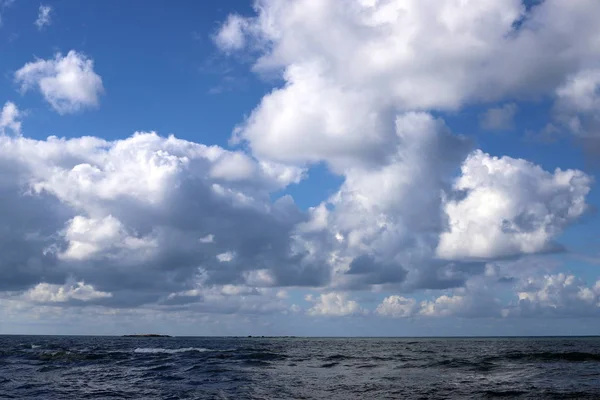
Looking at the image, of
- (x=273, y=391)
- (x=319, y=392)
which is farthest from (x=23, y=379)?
(x=319, y=392)

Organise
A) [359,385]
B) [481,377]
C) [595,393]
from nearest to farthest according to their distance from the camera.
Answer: [595,393]
[359,385]
[481,377]

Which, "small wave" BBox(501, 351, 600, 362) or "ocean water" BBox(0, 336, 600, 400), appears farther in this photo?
"small wave" BBox(501, 351, 600, 362)

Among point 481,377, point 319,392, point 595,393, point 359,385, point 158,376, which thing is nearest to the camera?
point 595,393

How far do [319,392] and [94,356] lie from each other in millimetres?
51116

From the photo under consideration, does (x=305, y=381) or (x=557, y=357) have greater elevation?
(x=305, y=381)

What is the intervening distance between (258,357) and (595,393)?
50258 mm

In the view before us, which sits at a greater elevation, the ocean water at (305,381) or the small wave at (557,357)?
the ocean water at (305,381)

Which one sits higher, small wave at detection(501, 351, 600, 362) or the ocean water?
the ocean water

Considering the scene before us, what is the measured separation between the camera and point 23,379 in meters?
46.5

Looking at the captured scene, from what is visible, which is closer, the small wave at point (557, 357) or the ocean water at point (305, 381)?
the ocean water at point (305, 381)

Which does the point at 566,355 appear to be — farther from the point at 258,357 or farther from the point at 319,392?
the point at 319,392

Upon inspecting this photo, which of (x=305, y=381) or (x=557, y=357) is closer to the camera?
(x=305, y=381)

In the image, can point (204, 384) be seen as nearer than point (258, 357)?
→ Yes

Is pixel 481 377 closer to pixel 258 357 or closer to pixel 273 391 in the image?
pixel 273 391
